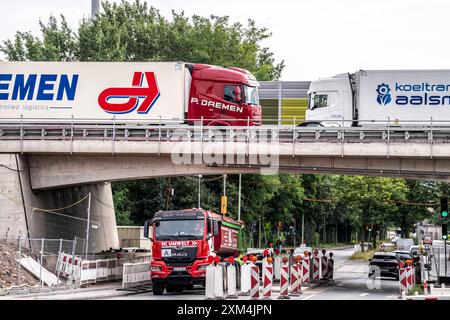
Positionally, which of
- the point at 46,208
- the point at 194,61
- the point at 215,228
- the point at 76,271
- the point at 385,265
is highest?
the point at 194,61

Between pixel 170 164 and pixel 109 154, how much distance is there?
294 centimetres

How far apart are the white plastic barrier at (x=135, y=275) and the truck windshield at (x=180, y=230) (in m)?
3.66

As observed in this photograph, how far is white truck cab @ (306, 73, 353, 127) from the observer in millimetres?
43125

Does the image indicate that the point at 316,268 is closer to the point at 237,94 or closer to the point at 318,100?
the point at 318,100

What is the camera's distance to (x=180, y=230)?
30484 mm

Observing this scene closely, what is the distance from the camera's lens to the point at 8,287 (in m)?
27.4

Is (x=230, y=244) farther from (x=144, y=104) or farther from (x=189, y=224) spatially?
(x=144, y=104)

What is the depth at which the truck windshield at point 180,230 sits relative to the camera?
99.3ft

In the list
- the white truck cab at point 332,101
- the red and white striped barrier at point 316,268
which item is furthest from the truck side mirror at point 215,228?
the white truck cab at point 332,101

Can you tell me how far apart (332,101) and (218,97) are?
602 centimetres

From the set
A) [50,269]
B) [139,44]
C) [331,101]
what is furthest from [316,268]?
[139,44]

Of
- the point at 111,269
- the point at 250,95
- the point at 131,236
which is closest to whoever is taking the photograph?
the point at 111,269
